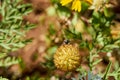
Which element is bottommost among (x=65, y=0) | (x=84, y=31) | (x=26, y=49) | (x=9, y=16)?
(x=26, y=49)

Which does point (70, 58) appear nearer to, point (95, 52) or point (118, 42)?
point (95, 52)

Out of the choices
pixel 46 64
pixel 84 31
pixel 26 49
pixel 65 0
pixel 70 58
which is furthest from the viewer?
pixel 26 49

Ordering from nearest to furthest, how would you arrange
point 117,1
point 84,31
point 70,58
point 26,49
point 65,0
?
point 70,58 < point 65,0 < point 117,1 < point 84,31 < point 26,49

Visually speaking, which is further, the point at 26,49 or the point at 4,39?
the point at 26,49

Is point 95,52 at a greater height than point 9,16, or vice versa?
point 9,16

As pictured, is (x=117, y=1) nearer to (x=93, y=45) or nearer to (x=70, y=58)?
(x=93, y=45)

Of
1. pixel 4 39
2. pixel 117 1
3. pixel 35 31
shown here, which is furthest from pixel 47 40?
pixel 4 39

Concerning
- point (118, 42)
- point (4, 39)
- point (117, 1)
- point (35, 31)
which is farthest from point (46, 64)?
point (35, 31)
